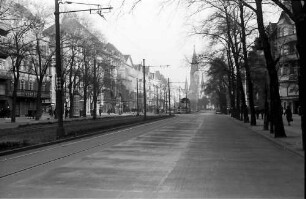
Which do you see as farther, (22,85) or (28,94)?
(22,85)

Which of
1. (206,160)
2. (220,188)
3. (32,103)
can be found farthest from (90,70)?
(220,188)

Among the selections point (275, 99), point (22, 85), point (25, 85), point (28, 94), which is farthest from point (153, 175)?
point (25, 85)

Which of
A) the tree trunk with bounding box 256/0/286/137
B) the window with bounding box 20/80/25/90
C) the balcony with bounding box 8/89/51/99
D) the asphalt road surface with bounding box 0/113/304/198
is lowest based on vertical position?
the asphalt road surface with bounding box 0/113/304/198

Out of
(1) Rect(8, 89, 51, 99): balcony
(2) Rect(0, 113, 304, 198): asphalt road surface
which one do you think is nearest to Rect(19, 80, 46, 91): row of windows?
(1) Rect(8, 89, 51, 99): balcony

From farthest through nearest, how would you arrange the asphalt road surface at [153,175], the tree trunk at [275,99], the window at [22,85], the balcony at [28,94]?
the window at [22,85] < the balcony at [28,94] < the tree trunk at [275,99] < the asphalt road surface at [153,175]

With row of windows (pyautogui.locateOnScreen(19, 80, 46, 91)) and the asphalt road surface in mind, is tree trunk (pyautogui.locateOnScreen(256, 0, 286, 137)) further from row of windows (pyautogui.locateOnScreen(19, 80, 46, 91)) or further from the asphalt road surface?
row of windows (pyautogui.locateOnScreen(19, 80, 46, 91))

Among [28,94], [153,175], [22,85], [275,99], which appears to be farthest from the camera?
[22,85]

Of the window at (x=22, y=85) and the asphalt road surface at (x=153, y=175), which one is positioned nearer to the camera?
the asphalt road surface at (x=153, y=175)

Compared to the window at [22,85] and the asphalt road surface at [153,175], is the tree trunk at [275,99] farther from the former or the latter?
the window at [22,85]

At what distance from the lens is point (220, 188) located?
353 inches

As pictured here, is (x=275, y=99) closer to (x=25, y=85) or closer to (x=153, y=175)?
(x=153, y=175)

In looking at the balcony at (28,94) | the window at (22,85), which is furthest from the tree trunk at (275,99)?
the window at (22,85)

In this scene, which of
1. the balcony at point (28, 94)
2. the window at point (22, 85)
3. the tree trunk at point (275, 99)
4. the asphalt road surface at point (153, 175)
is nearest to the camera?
the asphalt road surface at point (153, 175)

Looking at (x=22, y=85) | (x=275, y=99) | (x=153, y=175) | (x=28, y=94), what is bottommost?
(x=153, y=175)
